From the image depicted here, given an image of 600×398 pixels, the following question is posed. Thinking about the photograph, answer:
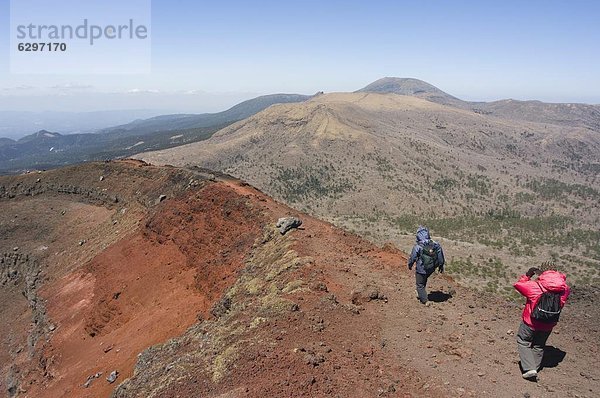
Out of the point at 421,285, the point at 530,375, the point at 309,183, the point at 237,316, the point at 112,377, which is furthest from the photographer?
the point at 309,183

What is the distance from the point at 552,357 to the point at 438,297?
11.4 feet

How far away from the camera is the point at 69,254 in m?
27.7

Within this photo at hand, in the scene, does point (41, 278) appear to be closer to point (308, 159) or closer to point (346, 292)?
point (346, 292)

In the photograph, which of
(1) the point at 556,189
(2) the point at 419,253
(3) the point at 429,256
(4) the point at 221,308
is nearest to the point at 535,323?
(3) the point at 429,256

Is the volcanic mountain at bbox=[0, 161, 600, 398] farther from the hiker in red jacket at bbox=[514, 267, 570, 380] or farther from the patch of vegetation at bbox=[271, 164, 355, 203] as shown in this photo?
the patch of vegetation at bbox=[271, 164, 355, 203]

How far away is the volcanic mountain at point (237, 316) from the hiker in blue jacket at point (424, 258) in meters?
0.66

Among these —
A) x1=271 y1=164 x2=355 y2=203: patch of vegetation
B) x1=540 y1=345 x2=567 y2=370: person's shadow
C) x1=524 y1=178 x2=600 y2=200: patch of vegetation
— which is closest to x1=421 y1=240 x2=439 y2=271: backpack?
x1=540 y1=345 x2=567 y2=370: person's shadow

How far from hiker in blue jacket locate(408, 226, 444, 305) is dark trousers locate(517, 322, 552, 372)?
9.85ft

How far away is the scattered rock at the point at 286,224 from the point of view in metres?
16.1

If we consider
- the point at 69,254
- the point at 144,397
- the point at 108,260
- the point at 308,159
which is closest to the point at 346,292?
the point at 144,397

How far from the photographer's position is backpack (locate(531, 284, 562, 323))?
7031 mm

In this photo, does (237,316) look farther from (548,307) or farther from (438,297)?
(548,307)

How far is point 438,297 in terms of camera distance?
11.4 m

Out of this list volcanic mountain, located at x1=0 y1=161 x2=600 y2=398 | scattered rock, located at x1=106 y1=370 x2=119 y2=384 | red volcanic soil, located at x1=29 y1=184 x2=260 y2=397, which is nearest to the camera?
volcanic mountain, located at x1=0 y1=161 x2=600 y2=398
